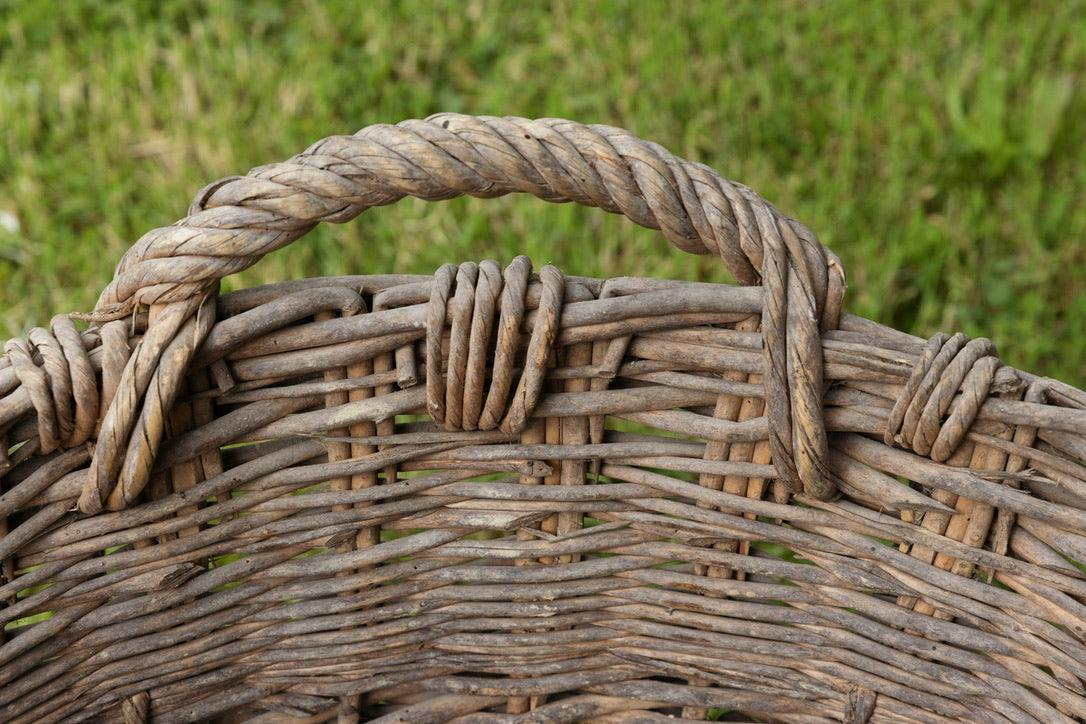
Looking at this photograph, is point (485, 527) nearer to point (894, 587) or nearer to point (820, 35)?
point (894, 587)

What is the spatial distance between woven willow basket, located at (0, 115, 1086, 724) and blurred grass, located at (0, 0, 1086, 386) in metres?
0.89

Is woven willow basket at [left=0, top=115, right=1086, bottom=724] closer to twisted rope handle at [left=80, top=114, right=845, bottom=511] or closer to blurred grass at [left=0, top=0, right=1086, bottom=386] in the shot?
twisted rope handle at [left=80, top=114, right=845, bottom=511]

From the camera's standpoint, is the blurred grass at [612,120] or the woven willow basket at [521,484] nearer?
the woven willow basket at [521,484]

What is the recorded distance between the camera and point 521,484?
932 mm

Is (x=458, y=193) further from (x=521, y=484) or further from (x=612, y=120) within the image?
(x=612, y=120)

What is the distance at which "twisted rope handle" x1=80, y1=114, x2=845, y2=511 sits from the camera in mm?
762

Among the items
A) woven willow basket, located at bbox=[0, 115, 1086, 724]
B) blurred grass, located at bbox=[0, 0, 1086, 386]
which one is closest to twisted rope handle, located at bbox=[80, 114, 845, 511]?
woven willow basket, located at bbox=[0, 115, 1086, 724]

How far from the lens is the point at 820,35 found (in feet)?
7.43

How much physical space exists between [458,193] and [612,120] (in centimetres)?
139

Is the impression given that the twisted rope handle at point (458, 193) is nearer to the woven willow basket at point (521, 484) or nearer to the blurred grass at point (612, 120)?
the woven willow basket at point (521, 484)

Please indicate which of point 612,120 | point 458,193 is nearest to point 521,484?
point 458,193

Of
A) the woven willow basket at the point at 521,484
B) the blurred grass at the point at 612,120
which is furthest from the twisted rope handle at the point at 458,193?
the blurred grass at the point at 612,120

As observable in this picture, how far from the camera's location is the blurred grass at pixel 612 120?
1.79 metres

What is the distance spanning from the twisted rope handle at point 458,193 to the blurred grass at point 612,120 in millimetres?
978
